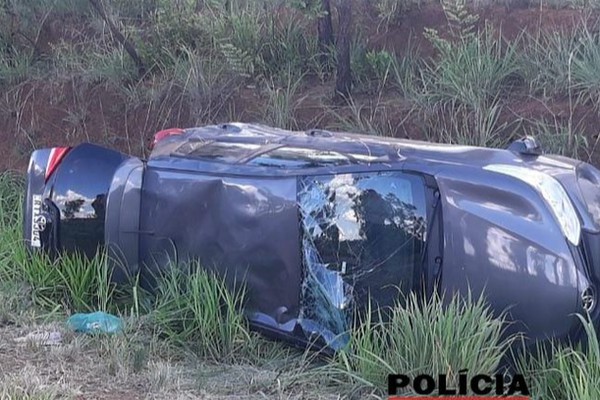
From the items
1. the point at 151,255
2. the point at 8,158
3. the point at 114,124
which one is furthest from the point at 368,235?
the point at 8,158

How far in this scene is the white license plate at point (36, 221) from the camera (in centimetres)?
629

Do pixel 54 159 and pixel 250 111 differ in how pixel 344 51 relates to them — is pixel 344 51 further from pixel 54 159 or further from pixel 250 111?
pixel 54 159

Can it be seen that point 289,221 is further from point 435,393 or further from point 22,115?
point 22,115

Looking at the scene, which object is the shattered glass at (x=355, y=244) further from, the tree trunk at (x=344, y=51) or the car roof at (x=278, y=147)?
the tree trunk at (x=344, y=51)

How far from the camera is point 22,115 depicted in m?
10.7

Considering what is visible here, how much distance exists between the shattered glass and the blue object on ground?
3.82 ft

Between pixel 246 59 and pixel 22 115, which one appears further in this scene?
pixel 22 115

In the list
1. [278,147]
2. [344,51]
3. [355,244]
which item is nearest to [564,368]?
[355,244]

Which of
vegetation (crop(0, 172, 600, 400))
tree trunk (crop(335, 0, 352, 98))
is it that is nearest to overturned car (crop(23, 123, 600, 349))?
vegetation (crop(0, 172, 600, 400))

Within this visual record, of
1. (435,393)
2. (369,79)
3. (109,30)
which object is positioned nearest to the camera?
(435,393)

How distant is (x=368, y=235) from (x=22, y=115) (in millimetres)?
6778

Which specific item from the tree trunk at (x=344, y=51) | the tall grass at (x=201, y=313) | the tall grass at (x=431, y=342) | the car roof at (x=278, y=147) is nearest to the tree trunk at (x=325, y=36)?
the tree trunk at (x=344, y=51)

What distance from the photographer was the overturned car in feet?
14.9

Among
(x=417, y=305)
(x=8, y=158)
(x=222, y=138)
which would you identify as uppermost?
(x=222, y=138)
